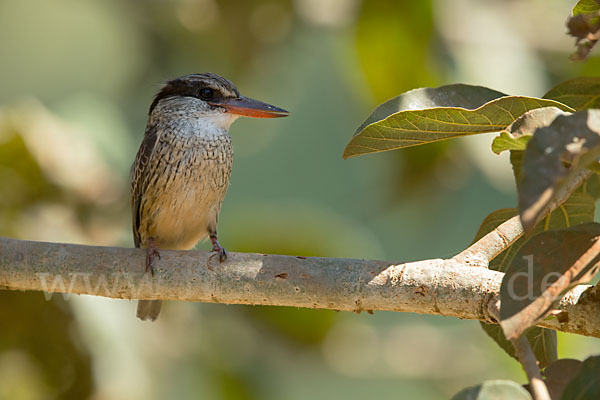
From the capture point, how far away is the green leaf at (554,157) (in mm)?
969

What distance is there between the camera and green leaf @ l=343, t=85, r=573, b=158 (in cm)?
133

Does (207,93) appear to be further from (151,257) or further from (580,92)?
(580,92)

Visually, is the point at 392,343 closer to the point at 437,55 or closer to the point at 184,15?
the point at 437,55

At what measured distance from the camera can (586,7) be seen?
1.42 meters

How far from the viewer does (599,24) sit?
4.54 feet

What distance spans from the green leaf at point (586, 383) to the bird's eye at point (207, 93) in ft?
6.27

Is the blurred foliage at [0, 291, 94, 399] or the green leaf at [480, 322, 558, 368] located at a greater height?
the green leaf at [480, 322, 558, 368]

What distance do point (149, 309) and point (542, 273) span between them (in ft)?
6.13

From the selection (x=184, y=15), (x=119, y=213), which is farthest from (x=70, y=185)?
(x=184, y=15)

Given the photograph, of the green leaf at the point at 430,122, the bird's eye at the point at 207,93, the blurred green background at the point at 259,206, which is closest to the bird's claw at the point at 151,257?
the green leaf at the point at 430,122

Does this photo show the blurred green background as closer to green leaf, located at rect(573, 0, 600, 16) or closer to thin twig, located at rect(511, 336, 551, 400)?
green leaf, located at rect(573, 0, 600, 16)

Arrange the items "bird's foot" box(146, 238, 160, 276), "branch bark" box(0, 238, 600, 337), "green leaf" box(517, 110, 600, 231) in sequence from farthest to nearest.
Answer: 1. "bird's foot" box(146, 238, 160, 276)
2. "branch bark" box(0, 238, 600, 337)
3. "green leaf" box(517, 110, 600, 231)

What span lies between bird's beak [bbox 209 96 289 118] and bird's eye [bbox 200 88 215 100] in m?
0.04

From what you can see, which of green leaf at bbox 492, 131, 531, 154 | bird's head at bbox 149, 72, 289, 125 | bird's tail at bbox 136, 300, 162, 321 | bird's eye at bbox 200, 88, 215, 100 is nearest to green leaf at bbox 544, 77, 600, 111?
green leaf at bbox 492, 131, 531, 154
